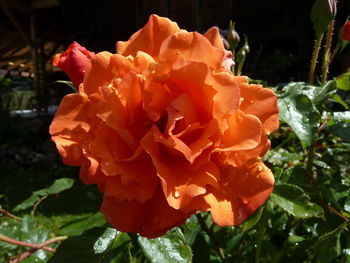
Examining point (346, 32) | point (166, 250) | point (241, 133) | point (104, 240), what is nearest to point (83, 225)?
point (104, 240)

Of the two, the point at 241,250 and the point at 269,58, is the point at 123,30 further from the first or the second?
the point at 241,250

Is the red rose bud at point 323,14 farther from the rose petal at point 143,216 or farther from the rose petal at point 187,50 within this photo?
the rose petal at point 143,216

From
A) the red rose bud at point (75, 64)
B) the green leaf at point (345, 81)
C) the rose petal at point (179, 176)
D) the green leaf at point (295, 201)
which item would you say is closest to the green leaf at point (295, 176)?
the green leaf at point (295, 201)

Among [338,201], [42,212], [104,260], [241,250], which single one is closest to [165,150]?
[104,260]

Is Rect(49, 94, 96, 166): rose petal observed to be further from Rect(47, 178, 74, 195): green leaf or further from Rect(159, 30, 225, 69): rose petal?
Rect(47, 178, 74, 195): green leaf

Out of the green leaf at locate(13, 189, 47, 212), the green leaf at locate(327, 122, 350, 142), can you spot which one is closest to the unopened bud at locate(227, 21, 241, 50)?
the green leaf at locate(327, 122, 350, 142)
